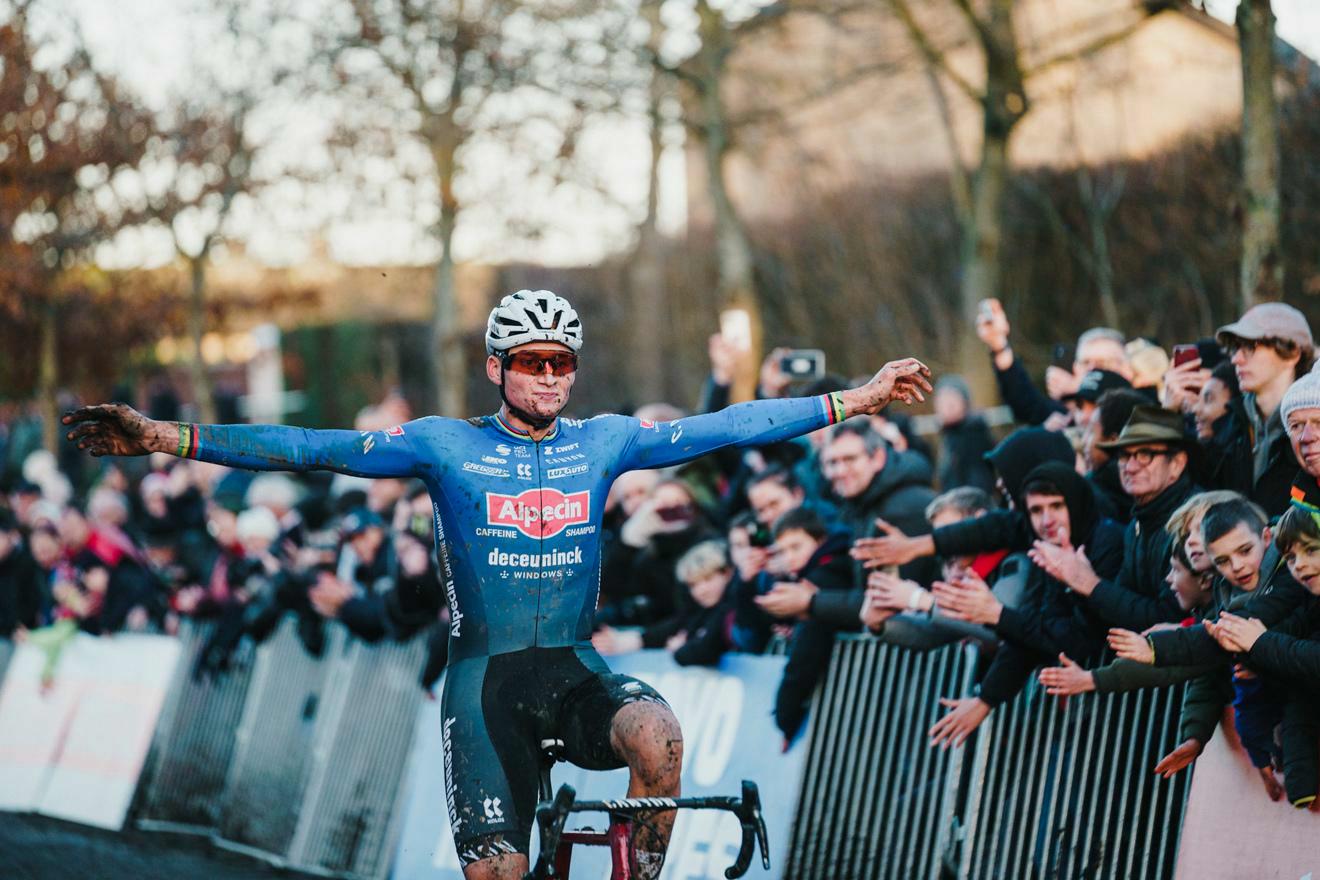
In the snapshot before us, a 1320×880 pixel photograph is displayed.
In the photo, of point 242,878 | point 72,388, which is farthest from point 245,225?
point 242,878

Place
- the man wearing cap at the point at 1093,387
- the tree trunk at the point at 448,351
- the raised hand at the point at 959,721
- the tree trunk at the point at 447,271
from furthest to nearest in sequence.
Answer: the tree trunk at the point at 448,351 < the tree trunk at the point at 447,271 < the man wearing cap at the point at 1093,387 < the raised hand at the point at 959,721

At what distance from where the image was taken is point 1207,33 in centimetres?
2062

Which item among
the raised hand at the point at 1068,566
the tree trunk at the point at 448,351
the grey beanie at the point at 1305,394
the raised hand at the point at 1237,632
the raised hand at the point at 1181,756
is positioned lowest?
the raised hand at the point at 1181,756

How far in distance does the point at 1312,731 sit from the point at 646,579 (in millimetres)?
5402

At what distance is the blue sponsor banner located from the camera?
29.6 ft

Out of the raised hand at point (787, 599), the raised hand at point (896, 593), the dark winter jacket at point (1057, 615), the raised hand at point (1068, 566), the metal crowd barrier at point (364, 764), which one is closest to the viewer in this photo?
the raised hand at point (1068, 566)

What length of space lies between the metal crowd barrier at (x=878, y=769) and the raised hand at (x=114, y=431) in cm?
377

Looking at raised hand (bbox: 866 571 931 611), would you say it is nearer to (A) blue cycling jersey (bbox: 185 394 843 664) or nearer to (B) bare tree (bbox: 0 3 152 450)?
(A) blue cycling jersey (bbox: 185 394 843 664)

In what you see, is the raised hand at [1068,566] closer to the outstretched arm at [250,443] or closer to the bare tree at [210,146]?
the outstretched arm at [250,443]

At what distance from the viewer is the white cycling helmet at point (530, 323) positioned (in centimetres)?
680

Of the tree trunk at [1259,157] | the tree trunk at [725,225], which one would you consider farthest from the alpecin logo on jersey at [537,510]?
the tree trunk at [725,225]

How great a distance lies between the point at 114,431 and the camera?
20.6 feet

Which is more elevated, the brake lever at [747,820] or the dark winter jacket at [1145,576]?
the dark winter jacket at [1145,576]

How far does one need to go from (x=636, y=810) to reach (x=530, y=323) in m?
1.84
